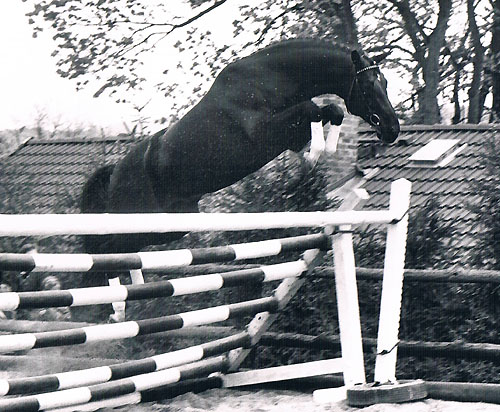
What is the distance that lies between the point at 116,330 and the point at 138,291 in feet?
0.58

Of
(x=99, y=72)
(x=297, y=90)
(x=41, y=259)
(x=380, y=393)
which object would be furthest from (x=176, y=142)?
(x=99, y=72)

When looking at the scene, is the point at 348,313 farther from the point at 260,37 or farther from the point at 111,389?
the point at 260,37

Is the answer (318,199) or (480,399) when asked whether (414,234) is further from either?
(480,399)

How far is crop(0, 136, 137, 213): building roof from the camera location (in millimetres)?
A: 9344

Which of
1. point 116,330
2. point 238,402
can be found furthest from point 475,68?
point 116,330

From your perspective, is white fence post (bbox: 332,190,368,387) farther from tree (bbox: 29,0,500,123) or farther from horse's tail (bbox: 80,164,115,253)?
tree (bbox: 29,0,500,123)

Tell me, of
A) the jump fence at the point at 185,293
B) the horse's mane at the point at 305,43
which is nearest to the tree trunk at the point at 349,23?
the horse's mane at the point at 305,43

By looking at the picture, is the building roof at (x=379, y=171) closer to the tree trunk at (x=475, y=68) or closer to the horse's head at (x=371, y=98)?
the horse's head at (x=371, y=98)

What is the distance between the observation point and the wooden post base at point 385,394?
14.8 feet

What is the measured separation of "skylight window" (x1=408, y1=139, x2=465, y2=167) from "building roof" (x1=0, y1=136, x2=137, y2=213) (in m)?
3.16

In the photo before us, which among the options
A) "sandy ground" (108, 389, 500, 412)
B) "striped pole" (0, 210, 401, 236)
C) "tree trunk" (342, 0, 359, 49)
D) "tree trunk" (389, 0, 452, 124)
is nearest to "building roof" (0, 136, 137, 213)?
"sandy ground" (108, 389, 500, 412)

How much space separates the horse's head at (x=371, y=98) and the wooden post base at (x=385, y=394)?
185 centimetres

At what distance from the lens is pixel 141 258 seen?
4035mm

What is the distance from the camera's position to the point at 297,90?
589 cm
